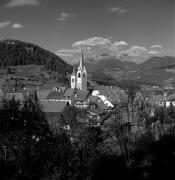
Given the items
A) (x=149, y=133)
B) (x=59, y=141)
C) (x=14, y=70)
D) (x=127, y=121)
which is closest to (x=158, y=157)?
(x=127, y=121)

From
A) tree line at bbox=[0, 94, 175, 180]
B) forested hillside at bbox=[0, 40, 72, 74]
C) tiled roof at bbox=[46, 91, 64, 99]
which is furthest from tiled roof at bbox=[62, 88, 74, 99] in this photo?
forested hillside at bbox=[0, 40, 72, 74]

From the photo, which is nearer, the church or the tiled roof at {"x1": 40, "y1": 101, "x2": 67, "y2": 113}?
the tiled roof at {"x1": 40, "y1": 101, "x2": 67, "y2": 113}

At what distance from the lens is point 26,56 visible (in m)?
172

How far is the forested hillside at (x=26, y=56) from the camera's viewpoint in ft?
536

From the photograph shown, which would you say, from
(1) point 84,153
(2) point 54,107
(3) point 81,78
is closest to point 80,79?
(3) point 81,78

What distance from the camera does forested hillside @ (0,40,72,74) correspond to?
536 feet

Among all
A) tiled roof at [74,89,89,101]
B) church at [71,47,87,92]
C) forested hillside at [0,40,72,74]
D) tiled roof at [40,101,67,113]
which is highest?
forested hillside at [0,40,72,74]

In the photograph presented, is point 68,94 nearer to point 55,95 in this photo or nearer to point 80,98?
point 55,95

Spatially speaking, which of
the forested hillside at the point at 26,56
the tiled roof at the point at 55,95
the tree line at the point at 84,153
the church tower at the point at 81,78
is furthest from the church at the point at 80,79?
the forested hillside at the point at 26,56

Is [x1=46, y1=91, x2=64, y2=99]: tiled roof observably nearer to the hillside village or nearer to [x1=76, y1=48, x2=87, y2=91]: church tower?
the hillside village

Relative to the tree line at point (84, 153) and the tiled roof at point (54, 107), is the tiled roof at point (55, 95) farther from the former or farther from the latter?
the tree line at point (84, 153)

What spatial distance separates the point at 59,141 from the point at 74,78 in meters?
65.2

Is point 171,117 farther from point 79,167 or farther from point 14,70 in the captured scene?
point 14,70

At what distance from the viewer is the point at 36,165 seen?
51.9 ft
